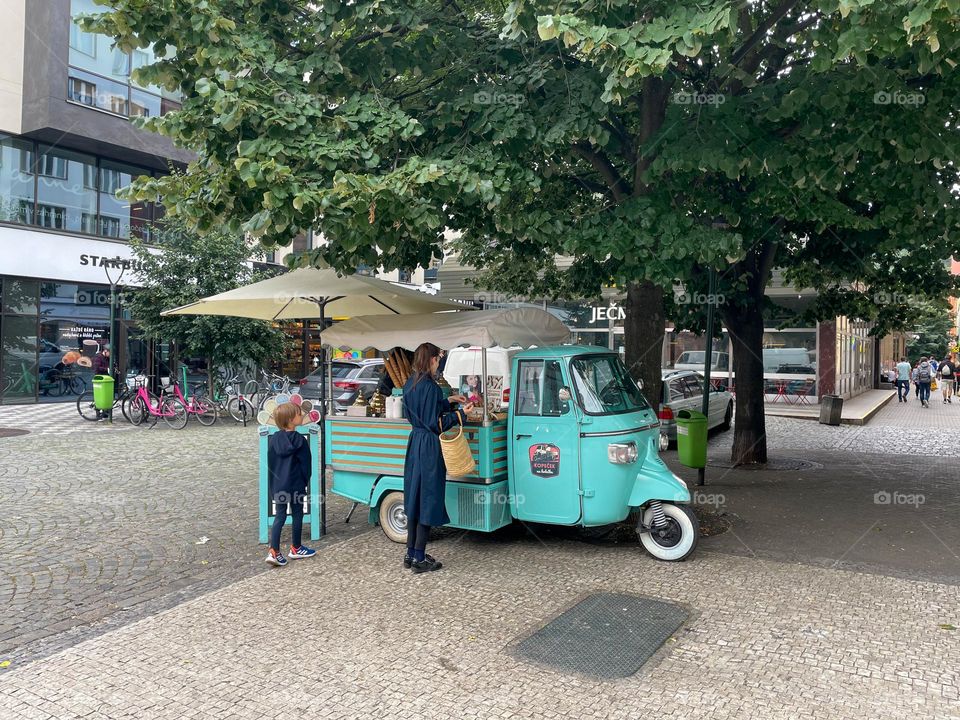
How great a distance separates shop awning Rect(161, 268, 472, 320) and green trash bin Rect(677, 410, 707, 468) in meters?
3.30

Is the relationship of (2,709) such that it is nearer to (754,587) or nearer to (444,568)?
(444,568)

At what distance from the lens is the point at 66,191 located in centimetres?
2127

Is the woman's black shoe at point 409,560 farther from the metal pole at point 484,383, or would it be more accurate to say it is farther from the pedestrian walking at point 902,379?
the pedestrian walking at point 902,379

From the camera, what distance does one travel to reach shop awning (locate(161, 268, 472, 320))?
7.65 metres

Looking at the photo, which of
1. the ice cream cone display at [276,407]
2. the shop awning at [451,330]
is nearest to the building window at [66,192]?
the shop awning at [451,330]

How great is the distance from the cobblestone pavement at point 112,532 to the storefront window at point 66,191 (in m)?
10.7

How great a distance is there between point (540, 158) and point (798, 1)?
281cm

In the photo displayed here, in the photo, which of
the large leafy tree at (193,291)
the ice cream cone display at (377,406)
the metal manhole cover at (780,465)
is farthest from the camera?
the large leafy tree at (193,291)

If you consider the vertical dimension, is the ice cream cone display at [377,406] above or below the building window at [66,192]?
below

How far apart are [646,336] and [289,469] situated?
165 inches

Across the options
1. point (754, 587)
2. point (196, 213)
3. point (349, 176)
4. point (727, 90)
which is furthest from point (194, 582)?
point (727, 90)

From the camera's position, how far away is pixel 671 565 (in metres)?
6.25

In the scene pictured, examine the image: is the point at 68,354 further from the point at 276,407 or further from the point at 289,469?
the point at 289,469

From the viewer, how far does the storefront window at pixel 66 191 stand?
20.6 metres
